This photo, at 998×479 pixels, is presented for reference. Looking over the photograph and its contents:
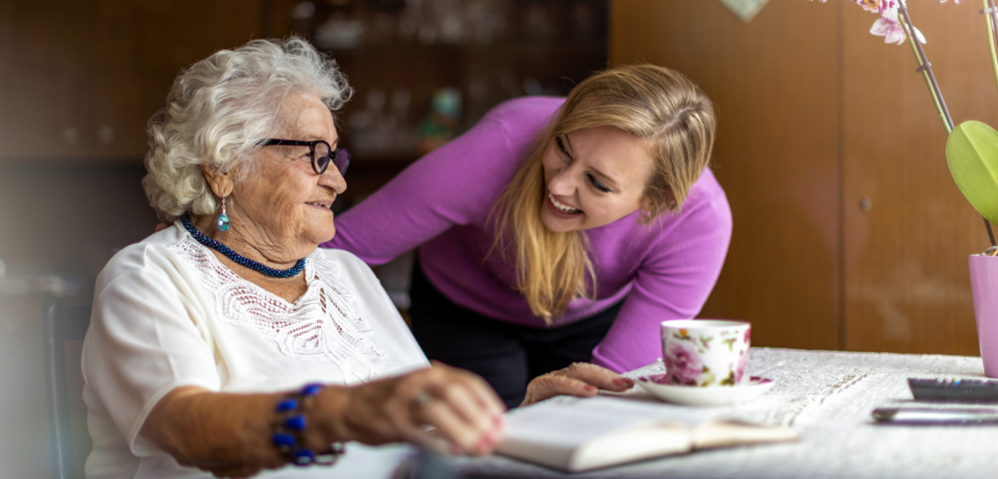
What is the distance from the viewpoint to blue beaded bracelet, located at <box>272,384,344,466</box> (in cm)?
65

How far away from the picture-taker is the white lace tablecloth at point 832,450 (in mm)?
602

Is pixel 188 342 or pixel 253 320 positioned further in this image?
pixel 253 320

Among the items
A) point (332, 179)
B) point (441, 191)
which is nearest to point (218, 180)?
point (332, 179)

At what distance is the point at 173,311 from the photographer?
3.01 feet

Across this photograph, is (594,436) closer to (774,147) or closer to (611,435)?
(611,435)

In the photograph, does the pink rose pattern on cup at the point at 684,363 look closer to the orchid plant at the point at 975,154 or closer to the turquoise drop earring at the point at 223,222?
the orchid plant at the point at 975,154

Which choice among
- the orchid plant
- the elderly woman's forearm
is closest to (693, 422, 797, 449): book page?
the elderly woman's forearm

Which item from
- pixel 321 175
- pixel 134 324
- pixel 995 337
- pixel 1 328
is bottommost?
pixel 1 328

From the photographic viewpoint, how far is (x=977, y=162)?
3.50 feet

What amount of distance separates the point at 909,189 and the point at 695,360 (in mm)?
2140

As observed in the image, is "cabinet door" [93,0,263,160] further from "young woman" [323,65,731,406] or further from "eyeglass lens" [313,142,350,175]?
"eyeglass lens" [313,142,350,175]

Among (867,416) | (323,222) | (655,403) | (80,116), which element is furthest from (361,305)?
(80,116)

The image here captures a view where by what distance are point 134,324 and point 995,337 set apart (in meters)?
1.14

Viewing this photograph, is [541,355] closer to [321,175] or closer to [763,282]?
[321,175]
